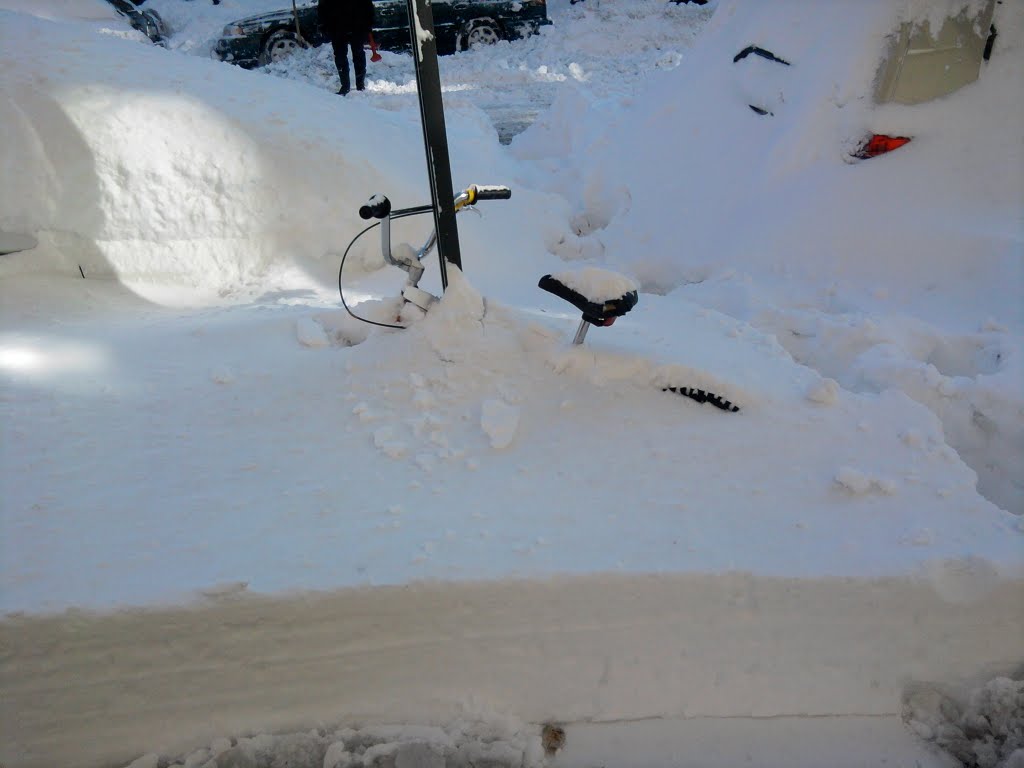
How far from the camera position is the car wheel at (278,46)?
360 inches

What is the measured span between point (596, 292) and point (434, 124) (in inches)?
29.6

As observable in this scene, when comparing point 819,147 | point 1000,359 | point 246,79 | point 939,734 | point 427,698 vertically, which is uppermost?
point 246,79

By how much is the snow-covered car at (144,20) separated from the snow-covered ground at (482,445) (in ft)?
25.1

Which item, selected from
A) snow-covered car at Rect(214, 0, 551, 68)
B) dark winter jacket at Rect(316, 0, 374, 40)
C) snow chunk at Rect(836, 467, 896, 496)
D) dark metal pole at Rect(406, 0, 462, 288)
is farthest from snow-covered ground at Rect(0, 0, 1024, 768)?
snow-covered car at Rect(214, 0, 551, 68)

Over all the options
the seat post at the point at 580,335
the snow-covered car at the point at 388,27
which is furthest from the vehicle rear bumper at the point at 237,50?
the seat post at the point at 580,335

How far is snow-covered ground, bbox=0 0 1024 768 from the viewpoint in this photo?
5.49ft

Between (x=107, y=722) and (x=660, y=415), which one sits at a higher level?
(x=660, y=415)

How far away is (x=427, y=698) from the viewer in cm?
172

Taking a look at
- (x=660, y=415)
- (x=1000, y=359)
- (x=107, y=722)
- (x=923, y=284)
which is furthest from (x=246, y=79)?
(x=1000, y=359)

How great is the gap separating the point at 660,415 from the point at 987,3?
2.93m

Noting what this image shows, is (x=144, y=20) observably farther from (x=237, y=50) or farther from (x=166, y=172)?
(x=166, y=172)

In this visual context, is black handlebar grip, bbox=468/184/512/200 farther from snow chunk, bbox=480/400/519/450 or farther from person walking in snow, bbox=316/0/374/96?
person walking in snow, bbox=316/0/374/96

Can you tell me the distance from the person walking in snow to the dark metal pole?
6301 millimetres

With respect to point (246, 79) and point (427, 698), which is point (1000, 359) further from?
point (246, 79)
